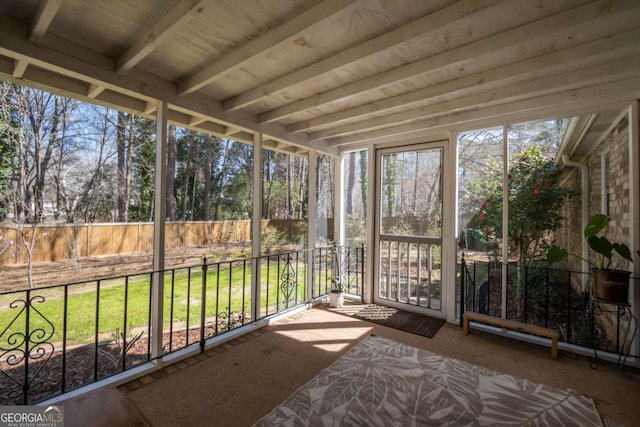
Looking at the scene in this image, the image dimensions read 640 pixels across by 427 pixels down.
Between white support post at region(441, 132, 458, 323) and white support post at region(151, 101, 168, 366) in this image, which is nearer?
white support post at region(151, 101, 168, 366)

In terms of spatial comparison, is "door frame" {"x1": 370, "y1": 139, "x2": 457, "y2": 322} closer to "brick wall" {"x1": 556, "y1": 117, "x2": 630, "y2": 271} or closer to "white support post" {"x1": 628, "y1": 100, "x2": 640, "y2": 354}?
"brick wall" {"x1": 556, "y1": 117, "x2": 630, "y2": 271}

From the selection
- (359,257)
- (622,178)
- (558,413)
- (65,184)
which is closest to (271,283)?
(359,257)

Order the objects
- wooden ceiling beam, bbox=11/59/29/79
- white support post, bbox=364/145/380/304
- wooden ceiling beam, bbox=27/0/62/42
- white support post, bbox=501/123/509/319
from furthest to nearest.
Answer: white support post, bbox=364/145/380/304 → white support post, bbox=501/123/509/319 → wooden ceiling beam, bbox=11/59/29/79 → wooden ceiling beam, bbox=27/0/62/42

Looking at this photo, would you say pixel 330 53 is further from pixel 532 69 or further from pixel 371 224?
pixel 371 224

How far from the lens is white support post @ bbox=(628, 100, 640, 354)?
7.69ft

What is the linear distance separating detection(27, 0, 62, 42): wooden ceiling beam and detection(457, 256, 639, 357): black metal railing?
3838 millimetres

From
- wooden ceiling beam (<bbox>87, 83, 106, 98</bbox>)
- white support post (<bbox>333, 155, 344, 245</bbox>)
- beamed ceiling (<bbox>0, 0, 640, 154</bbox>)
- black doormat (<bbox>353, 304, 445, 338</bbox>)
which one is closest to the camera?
beamed ceiling (<bbox>0, 0, 640, 154</bbox>)

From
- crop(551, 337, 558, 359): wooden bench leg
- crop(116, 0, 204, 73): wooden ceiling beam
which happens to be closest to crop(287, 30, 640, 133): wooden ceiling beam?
crop(116, 0, 204, 73): wooden ceiling beam

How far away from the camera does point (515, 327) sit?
268cm

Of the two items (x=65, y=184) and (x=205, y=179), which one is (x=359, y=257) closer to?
(x=205, y=179)

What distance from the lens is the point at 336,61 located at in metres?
1.96

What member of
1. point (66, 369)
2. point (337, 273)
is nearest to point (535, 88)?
point (337, 273)

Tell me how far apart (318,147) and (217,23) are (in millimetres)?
2462

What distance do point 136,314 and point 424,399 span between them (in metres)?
3.66
